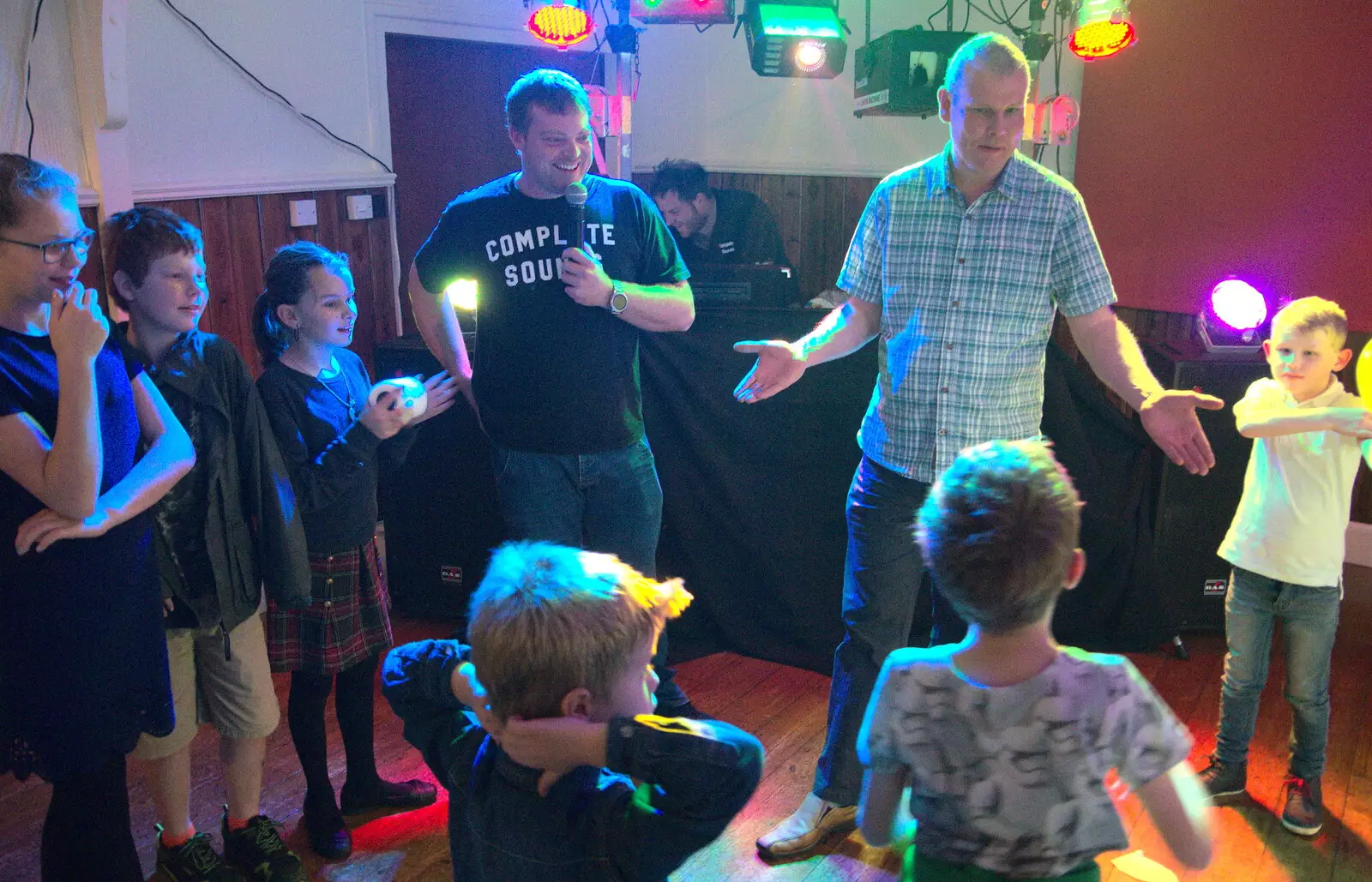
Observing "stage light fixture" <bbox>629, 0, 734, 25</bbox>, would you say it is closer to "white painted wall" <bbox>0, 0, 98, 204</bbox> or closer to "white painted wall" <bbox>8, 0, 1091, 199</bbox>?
"white painted wall" <bbox>8, 0, 1091, 199</bbox>

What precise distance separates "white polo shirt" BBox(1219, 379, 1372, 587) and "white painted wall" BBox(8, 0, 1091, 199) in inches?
113

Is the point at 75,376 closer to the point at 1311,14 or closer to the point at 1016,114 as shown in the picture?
the point at 1016,114

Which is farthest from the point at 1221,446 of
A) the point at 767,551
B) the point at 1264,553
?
the point at 767,551

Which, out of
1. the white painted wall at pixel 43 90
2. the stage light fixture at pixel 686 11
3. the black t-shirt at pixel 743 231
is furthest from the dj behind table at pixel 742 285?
the white painted wall at pixel 43 90

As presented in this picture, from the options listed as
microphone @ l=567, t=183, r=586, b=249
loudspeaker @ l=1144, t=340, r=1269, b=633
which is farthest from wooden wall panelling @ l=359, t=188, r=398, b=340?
loudspeaker @ l=1144, t=340, r=1269, b=633

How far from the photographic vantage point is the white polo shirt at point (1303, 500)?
2.38 metres

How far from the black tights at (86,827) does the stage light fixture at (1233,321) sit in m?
3.32

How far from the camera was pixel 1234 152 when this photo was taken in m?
4.16

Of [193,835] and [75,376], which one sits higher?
[75,376]

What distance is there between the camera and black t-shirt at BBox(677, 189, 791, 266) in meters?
4.77

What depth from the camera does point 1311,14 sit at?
3.85m

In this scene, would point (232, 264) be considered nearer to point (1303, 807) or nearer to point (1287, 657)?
point (1287, 657)

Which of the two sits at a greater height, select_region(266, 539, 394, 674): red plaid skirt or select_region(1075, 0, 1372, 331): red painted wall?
select_region(1075, 0, 1372, 331): red painted wall

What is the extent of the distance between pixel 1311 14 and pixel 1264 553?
2532mm
